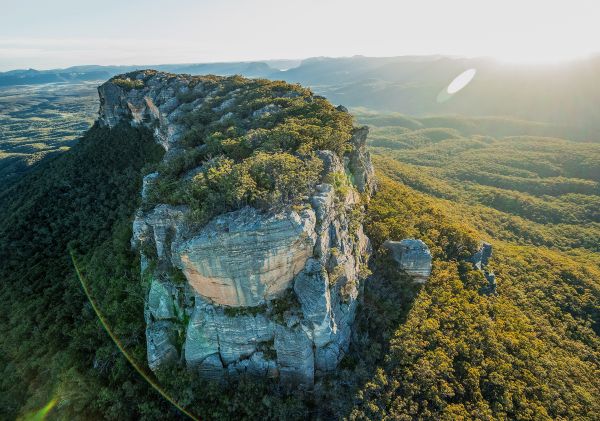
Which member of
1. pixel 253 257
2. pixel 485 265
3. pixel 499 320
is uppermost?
pixel 253 257

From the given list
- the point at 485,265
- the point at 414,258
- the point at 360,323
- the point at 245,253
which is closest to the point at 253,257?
the point at 245,253

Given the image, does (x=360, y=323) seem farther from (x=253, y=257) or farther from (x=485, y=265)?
(x=485, y=265)

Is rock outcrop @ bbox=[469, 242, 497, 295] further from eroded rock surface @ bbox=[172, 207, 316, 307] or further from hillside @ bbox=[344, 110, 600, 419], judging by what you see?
eroded rock surface @ bbox=[172, 207, 316, 307]

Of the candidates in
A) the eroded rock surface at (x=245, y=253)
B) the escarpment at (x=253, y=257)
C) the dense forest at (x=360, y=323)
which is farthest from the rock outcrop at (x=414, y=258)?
the eroded rock surface at (x=245, y=253)

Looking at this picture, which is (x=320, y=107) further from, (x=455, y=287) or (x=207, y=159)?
(x=455, y=287)

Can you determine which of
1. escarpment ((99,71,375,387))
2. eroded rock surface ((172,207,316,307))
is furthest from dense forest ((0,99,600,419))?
eroded rock surface ((172,207,316,307))

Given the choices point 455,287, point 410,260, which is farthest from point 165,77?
point 455,287
